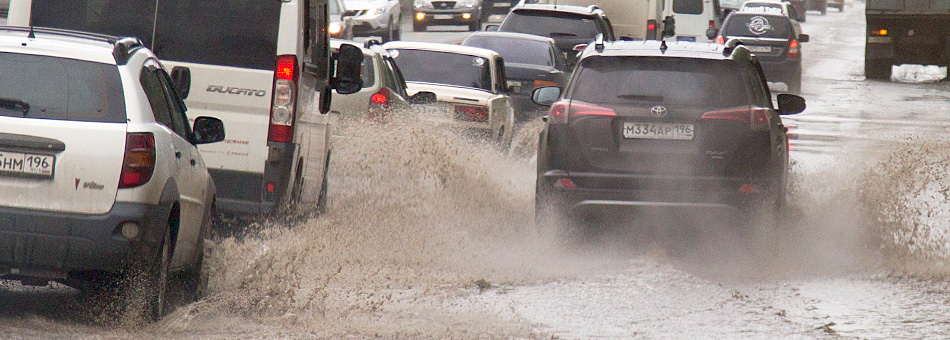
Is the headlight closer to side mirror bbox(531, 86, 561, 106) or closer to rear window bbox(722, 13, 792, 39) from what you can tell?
rear window bbox(722, 13, 792, 39)

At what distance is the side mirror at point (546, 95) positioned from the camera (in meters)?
11.1

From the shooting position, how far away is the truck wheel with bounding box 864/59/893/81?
3269 centimetres

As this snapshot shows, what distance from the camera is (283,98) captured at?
9391 millimetres

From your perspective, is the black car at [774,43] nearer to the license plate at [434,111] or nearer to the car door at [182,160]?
the license plate at [434,111]

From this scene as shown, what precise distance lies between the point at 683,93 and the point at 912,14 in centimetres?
2243

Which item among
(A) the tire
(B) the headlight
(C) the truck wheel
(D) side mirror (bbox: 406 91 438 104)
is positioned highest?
(D) side mirror (bbox: 406 91 438 104)

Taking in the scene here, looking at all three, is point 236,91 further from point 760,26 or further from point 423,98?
point 760,26

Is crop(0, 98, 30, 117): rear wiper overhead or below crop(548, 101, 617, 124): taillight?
overhead

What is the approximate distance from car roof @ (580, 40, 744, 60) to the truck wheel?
23.4 m

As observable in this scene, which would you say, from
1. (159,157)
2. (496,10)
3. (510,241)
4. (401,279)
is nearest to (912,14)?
(496,10)

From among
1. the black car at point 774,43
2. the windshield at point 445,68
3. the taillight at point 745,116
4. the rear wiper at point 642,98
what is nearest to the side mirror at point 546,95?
the rear wiper at point 642,98

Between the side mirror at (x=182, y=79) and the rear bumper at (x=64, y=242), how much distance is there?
2295 millimetres

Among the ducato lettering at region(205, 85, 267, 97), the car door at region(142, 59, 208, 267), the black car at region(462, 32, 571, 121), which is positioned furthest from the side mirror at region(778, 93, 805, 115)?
the black car at region(462, 32, 571, 121)

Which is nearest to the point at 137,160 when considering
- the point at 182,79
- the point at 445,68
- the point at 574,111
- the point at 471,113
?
the point at 182,79
